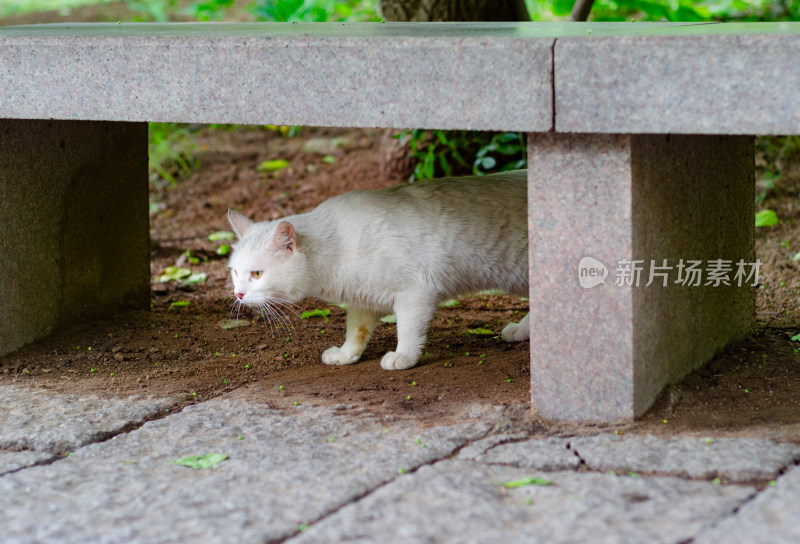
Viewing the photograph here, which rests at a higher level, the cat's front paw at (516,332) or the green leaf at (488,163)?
the green leaf at (488,163)

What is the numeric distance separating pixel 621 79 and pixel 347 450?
4.47 feet

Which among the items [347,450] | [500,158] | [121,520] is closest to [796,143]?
[500,158]

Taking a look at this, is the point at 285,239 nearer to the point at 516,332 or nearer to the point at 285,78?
the point at 285,78

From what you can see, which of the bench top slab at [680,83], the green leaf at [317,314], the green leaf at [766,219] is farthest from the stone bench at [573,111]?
the green leaf at [766,219]

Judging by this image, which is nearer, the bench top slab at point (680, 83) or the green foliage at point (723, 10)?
the bench top slab at point (680, 83)

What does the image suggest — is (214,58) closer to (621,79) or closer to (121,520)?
(621,79)

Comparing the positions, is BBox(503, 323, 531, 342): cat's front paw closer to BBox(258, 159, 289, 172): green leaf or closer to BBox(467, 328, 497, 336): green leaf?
BBox(467, 328, 497, 336): green leaf

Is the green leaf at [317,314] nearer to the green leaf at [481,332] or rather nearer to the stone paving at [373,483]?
the green leaf at [481,332]

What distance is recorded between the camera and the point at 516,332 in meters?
4.21

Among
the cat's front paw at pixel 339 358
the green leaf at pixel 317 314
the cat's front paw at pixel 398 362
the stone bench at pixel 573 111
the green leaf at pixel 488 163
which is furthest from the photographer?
the green leaf at pixel 488 163

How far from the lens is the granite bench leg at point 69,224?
4074 millimetres

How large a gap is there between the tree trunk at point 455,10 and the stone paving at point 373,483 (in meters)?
3.62

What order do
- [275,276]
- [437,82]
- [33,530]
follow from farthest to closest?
[275,276]
[437,82]
[33,530]

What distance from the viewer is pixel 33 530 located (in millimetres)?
2365
